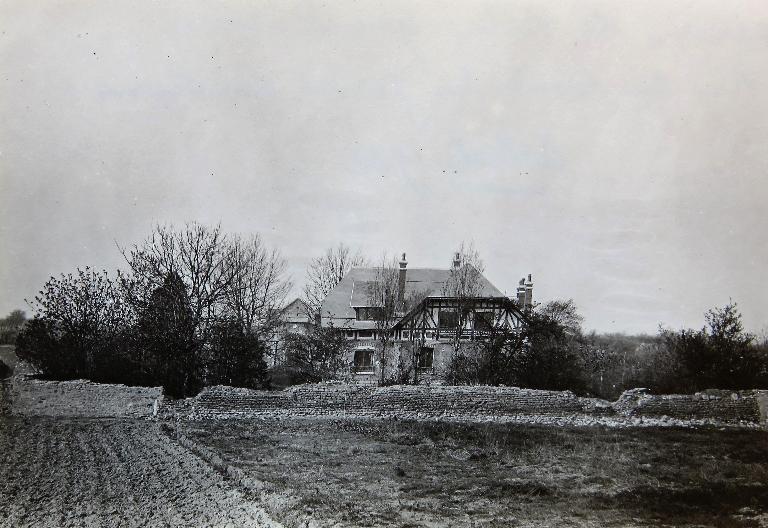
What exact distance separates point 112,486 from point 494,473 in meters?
5.82

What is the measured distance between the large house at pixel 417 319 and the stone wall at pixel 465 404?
401cm

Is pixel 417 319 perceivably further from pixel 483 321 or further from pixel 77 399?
pixel 77 399

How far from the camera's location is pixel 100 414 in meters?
14.2

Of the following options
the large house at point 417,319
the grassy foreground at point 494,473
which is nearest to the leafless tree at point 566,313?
the large house at point 417,319

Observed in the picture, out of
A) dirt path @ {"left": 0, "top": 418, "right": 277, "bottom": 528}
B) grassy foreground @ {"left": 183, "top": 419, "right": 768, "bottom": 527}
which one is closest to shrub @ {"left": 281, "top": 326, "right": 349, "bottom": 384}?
grassy foreground @ {"left": 183, "top": 419, "right": 768, "bottom": 527}

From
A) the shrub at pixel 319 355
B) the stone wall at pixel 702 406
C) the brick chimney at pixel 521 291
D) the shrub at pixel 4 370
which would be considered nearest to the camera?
the stone wall at pixel 702 406

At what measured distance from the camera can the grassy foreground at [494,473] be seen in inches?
257

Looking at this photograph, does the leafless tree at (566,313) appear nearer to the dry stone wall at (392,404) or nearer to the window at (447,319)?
the window at (447,319)

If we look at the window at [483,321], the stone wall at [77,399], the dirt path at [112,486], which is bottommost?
the dirt path at [112,486]

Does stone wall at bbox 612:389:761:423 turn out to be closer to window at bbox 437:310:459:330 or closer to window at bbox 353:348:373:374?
window at bbox 437:310:459:330

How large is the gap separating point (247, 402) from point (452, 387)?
19.1ft

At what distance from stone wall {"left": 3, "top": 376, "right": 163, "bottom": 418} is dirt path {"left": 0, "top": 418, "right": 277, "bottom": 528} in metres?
3.37

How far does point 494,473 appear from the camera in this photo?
852 cm

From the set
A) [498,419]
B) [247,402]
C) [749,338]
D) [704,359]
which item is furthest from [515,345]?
[247,402]
